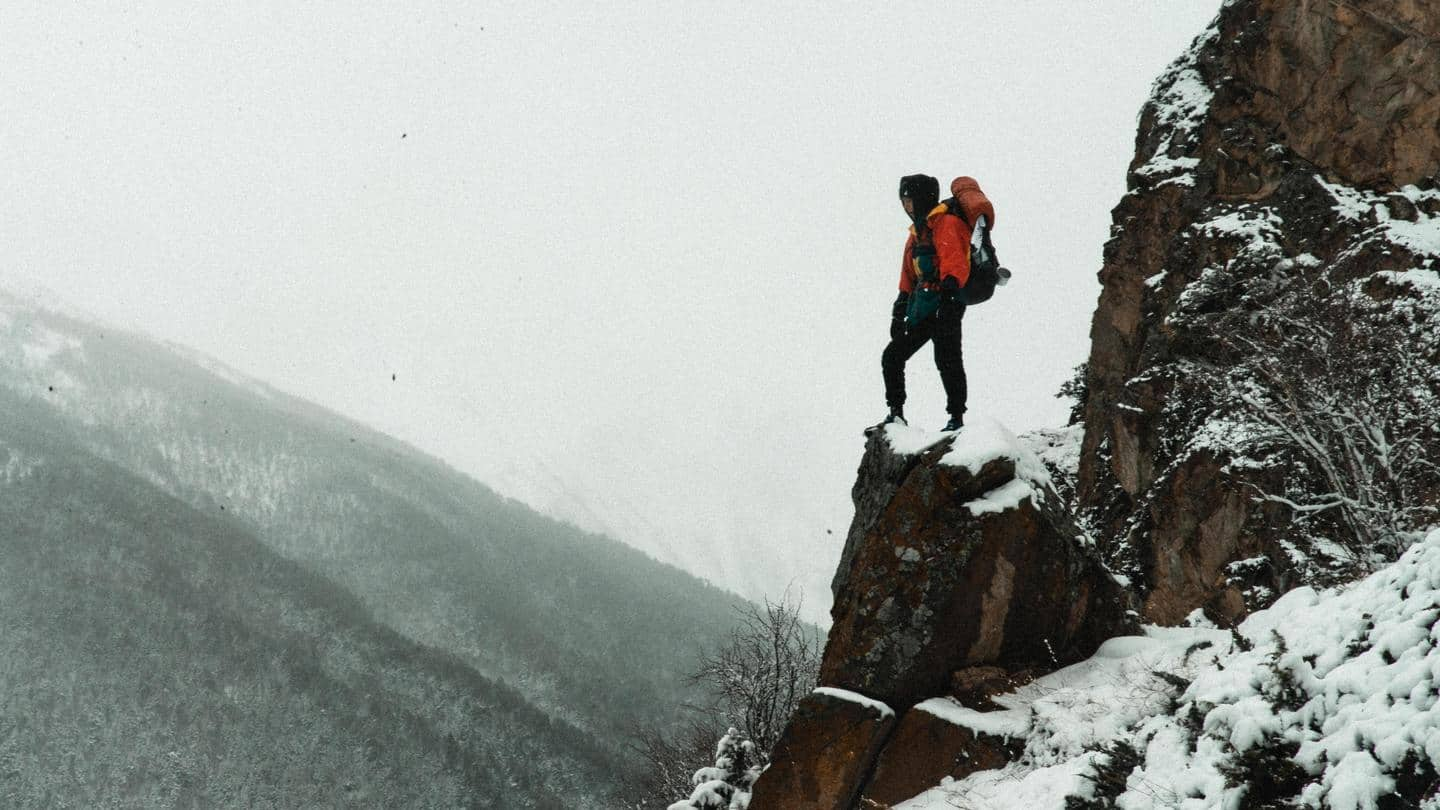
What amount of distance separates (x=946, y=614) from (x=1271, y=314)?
8.97m

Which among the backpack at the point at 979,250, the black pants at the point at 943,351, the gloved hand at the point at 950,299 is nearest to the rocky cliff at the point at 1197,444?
the black pants at the point at 943,351

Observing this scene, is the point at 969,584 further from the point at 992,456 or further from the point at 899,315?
the point at 899,315

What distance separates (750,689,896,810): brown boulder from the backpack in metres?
3.83

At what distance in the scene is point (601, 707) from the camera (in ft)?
479

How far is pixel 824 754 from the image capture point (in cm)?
669

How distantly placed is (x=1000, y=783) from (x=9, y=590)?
16192 cm

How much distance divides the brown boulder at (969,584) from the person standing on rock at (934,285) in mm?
721

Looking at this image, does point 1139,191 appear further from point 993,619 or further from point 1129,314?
point 993,619

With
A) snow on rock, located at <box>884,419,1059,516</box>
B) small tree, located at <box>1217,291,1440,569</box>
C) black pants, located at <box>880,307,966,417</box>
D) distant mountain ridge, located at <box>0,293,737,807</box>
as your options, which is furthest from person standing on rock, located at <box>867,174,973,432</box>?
distant mountain ridge, located at <box>0,293,737,807</box>

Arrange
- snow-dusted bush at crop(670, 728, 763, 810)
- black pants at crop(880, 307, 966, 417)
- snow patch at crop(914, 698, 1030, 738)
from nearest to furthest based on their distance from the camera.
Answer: snow patch at crop(914, 698, 1030, 738), black pants at crop(880, 307, 966, 417), snow-dusted bush at crop(670, 728, 763, 810)

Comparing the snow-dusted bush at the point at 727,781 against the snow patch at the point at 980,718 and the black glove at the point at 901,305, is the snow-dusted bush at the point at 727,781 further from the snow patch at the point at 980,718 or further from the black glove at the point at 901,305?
the black glove at the point at 901,305

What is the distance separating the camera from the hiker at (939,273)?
22.9 ft

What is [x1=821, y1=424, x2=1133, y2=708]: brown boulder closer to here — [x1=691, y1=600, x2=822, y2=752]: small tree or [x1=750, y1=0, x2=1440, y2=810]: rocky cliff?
[x1=750, y1=0, x2=1440, y2=810]: rocky cliff

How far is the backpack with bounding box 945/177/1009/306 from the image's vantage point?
702cm
